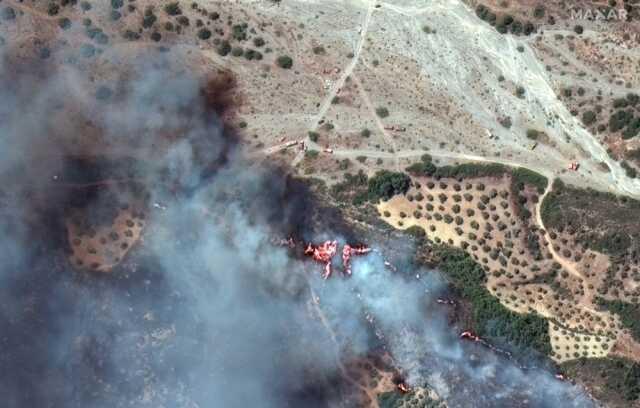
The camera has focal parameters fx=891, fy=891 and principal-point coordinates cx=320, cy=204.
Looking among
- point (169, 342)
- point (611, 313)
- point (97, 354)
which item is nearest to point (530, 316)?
point (611, 313)

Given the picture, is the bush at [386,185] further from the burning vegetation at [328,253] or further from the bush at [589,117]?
the bush at [589,117]

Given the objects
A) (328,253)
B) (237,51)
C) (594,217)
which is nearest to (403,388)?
(328,253)

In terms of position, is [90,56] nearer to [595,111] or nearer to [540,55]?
[540,55]

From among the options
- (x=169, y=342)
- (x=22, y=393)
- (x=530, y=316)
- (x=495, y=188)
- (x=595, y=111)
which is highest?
(x=595, y=111)
